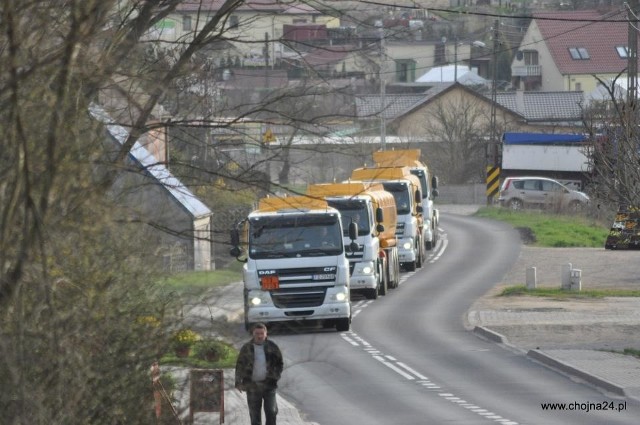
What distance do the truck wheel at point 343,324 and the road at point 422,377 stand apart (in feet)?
0.83

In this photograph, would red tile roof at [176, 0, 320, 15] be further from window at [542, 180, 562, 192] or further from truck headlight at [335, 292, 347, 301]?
window at [542, 180, 562, 192]

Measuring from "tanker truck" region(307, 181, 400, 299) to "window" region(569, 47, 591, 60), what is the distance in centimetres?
6385

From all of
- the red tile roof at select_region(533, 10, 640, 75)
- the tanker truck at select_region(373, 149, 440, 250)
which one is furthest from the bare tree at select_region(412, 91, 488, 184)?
the tanker truck at select_region(373, 149, 440, 250)

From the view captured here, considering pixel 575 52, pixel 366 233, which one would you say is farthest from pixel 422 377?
pixel 575 52

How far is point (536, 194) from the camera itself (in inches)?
2569

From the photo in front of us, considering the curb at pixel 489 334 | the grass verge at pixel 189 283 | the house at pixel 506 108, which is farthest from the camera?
the house at pixel 506 108

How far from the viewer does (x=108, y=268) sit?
24.6 feet

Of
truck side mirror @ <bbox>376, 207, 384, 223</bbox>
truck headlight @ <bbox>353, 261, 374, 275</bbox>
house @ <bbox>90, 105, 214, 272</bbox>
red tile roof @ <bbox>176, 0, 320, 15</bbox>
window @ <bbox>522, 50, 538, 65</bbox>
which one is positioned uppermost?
window @ <bbox>522, 50, 538, 65</bbox>

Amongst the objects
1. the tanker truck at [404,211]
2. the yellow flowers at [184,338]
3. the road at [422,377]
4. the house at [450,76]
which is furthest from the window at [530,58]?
the yellow flowers at [184,338]

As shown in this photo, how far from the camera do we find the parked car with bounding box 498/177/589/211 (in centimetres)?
6355

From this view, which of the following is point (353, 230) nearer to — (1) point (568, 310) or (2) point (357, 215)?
(2) point (357, 215)

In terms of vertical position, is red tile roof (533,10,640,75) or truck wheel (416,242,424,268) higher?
red tile roof (533,10,640,75)

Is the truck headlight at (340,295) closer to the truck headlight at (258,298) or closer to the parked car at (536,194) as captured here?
the truck headlight at (258,298)

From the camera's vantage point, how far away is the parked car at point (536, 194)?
63.5 metres
